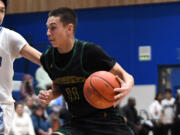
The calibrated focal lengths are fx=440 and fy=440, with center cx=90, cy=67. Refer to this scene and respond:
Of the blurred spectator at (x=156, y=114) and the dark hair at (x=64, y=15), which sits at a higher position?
the dark hair at (x=64, y=15)

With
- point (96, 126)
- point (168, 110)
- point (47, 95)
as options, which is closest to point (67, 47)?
point (47, 95)

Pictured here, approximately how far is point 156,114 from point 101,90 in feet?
28.8

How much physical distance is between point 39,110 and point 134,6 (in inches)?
212

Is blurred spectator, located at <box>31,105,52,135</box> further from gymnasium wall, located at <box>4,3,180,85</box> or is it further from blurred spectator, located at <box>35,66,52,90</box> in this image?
gymnasium wall, located at <box>4,3,180,85</box>

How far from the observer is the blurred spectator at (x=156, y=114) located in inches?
472

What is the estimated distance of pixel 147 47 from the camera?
13.4 meters

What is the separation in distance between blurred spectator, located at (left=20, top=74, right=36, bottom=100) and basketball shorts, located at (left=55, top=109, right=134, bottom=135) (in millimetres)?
7876

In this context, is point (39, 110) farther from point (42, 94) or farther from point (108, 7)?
point (42, 94)

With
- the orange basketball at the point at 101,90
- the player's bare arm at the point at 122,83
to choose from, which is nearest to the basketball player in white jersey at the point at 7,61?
the orange basketball at the point at 101,90

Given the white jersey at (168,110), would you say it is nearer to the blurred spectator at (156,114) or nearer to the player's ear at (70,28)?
the blurred spectator at (156,114)

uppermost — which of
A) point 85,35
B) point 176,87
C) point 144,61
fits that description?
point 85,35

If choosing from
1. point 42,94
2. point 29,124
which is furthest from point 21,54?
point 29,124

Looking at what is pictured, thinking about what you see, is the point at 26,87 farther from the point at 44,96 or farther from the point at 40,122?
the point at 44,96

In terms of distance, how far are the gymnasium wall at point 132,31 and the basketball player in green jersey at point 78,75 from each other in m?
9.11
